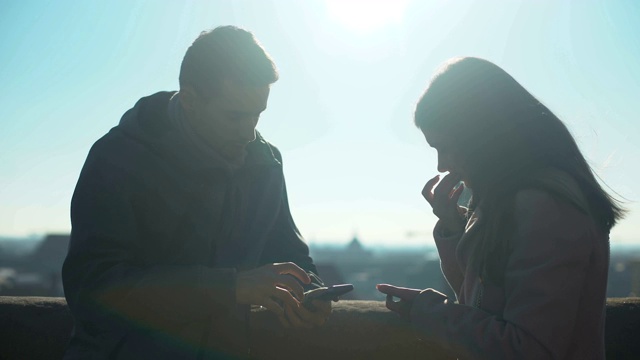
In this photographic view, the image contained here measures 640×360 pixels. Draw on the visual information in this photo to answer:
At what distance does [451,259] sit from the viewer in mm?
2295

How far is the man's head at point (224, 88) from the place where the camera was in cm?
259

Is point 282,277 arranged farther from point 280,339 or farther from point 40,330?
point 40,330

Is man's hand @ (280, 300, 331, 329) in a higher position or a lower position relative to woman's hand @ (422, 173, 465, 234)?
lower

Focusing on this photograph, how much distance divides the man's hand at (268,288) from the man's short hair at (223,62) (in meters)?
0.79

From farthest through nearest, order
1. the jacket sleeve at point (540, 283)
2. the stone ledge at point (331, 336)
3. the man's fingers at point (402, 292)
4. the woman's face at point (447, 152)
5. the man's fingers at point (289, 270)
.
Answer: the stone ledge at point (331, 336) < the man's fingers at point (289, 270) < the man's fingers at point (402, 292) < the woman's face at point (447, 152) < the jacket sleeve at point (540, 283)

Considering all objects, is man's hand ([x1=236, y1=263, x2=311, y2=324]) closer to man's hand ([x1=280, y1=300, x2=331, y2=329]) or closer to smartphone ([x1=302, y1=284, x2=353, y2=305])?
man's hand ([x1=280, y1=300, x2=331, y2=329])

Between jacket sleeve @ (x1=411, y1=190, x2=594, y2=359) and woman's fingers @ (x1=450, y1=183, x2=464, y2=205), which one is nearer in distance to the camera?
jacket sleeve @ (x1=411, y1=190, x2=594, y2=359)

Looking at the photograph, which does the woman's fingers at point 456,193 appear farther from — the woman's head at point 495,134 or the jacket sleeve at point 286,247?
the jacket sleeve at point 286,247

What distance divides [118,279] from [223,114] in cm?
80

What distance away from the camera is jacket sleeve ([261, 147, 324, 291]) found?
2.83 metres

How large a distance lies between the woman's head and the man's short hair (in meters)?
0.81

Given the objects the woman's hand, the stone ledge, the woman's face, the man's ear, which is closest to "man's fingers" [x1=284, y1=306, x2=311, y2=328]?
the stone ledge

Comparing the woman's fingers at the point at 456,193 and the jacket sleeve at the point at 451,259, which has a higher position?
the woman's fingers at the point at 456,193

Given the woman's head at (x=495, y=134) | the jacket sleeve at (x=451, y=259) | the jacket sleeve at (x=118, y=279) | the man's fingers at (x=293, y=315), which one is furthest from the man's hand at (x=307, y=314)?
the woman's head at (x=495, y=134)
